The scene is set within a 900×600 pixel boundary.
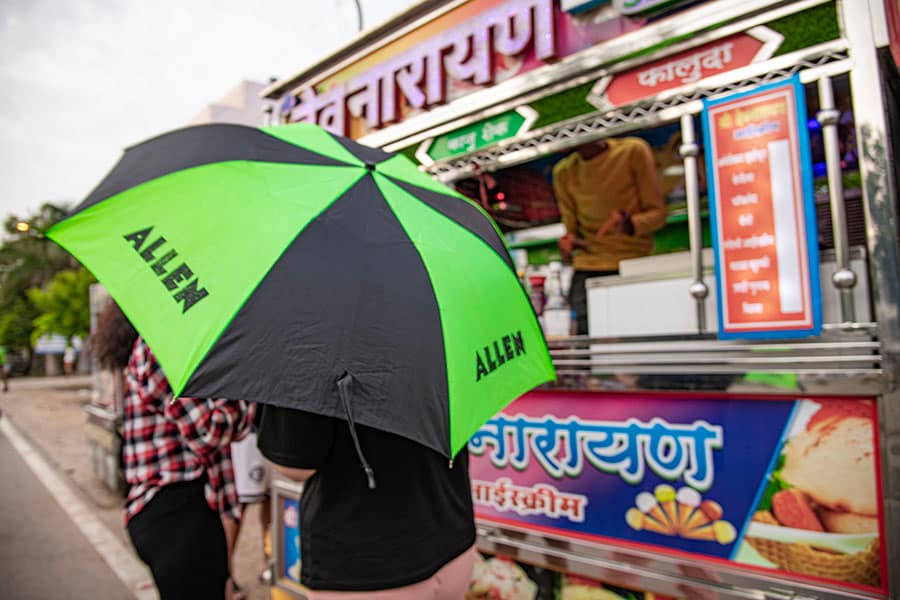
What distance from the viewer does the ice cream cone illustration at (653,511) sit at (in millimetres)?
2498

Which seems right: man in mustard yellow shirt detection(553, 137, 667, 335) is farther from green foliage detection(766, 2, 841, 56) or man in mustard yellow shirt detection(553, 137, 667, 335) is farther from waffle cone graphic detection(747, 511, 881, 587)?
waffle cone graphic detection(747, 511, 881, 587)

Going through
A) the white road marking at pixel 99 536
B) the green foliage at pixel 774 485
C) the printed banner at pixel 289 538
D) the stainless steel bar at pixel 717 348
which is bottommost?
the white road marking at pixel 99 536

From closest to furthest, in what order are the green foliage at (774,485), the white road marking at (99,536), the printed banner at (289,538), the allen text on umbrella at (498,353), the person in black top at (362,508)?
the allen text on umbrella at (498,353) < the person in black top at (362,508) < the green foliage at (774,485) < the printed banner at (289,538) < the white road marking at (99,536)

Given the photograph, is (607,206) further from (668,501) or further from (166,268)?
(166,268)

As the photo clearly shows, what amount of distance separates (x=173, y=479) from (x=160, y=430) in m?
0.20

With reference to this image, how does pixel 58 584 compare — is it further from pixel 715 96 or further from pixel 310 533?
pixel 715 96

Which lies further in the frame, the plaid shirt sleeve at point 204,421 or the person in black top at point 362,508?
the plaid shirt sleeve at point 204,421

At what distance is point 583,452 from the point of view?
2771 millimetres

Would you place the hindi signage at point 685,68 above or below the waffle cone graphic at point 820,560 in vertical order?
above

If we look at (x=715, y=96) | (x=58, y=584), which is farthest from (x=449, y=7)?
(x=58, y=584)

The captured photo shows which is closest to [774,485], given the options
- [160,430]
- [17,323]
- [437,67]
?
[160,430]

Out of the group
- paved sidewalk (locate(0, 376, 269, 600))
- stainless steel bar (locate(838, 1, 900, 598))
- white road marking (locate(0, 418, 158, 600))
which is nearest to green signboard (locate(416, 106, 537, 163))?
stainless steel bar (locate(838, 1, 900, 598))

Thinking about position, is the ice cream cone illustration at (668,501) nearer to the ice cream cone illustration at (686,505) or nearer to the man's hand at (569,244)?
the ice cream cone illustration at (686,505)

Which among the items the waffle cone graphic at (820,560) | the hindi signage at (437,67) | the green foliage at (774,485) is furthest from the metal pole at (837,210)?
the hindi signage at (437,67)
